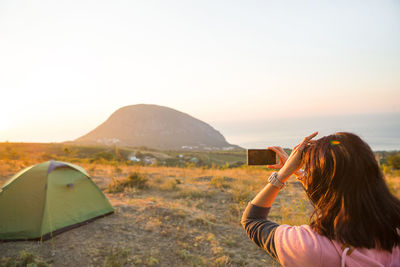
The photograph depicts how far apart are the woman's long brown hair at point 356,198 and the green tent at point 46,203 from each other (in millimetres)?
5445

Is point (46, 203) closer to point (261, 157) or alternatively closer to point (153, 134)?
point (261, 157)

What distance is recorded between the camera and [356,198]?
46.4 inches

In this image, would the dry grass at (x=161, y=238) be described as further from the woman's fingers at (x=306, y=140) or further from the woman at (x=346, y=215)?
the woman's fingers at (x=306, y=140)

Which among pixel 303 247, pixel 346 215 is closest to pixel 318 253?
pixel 303 247

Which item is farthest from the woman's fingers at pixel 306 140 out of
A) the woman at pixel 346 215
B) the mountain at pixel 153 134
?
the mountain at pixel 153 134

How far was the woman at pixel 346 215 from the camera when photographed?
3.81 feet

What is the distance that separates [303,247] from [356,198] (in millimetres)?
341

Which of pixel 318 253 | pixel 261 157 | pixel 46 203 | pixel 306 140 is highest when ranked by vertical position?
pixel 306 140

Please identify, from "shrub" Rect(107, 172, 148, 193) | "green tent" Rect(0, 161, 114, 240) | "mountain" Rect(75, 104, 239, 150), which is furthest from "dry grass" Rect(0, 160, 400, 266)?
"mountain" Rect(75, 104, 239, 150)

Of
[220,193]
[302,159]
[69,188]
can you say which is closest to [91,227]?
[69,188]

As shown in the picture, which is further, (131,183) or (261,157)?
(131,183)

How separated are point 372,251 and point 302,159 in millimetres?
508

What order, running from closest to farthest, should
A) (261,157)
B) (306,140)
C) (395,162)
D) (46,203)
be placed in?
(306,140) → (261,157) → (46,203) → (395,162)

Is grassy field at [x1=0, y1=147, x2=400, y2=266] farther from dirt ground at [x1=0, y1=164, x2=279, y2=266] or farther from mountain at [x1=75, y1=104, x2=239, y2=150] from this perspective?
mountain at [x1=75, y1=104, x2=239, y2=150]
